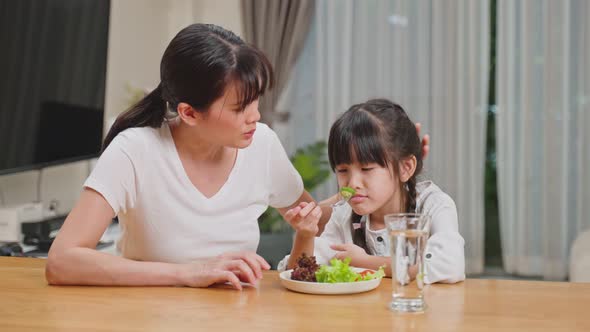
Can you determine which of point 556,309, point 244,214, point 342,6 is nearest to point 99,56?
point 342,6

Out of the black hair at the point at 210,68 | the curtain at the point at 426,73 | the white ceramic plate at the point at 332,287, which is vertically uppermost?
the curtain at the point at 426,73

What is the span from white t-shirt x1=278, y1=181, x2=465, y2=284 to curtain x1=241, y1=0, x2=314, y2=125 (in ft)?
11.2

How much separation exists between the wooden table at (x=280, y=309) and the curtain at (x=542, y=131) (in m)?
3.77

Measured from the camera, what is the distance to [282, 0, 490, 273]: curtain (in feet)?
17.3

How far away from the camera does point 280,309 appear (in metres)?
1.39

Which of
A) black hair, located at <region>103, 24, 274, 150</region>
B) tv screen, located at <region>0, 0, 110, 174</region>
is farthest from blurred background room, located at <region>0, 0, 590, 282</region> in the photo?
black hair, located at <region>103, 24, 274, 150</region>

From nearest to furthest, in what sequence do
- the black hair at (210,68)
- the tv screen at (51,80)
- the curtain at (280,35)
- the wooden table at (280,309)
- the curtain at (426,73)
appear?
the wooden table at (280,309)
the black hair at (210,68)
the tv screen at (51,80)
the curtain at (426,73)
the curtain at (280,35)

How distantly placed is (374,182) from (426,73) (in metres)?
3.49

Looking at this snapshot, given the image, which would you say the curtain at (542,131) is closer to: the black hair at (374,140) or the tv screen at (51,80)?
the tv screen at (51,80)

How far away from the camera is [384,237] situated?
2.08 m

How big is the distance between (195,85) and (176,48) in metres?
0.09

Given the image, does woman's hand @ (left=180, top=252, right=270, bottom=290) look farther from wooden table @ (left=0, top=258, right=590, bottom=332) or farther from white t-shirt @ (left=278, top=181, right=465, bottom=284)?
white t-shirt @ (left=278, top=181, right=465, bottom=284)

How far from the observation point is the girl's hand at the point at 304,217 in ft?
5.41

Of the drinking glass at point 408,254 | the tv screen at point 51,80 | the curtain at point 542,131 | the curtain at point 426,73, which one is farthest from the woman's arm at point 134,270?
the curtain at point 542,131
